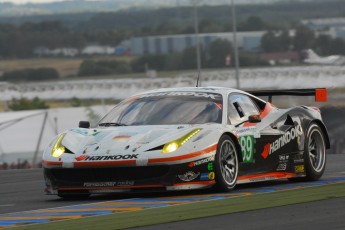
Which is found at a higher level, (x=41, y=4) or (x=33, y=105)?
(x=41, y=4)

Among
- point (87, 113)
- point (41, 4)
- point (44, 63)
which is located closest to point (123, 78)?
point (44, 63)

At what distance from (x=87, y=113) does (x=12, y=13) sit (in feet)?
276

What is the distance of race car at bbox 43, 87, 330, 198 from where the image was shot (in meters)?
11.9

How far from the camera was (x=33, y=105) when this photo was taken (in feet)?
193

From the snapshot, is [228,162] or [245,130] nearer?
[228,162]

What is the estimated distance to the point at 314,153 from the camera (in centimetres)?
1419

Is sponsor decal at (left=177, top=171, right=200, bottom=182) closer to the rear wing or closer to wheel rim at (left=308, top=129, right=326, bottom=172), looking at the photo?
wheel rim at (left=308, top=129, right=326, bottom=172)

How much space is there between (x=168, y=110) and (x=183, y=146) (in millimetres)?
978

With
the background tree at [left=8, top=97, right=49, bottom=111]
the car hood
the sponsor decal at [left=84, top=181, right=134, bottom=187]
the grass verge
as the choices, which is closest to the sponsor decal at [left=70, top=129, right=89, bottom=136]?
the car hood

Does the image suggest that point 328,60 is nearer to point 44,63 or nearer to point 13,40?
point 44,63

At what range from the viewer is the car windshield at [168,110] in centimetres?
1277

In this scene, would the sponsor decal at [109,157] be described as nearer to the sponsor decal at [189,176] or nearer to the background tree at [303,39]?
the sponsor decal at [189,176]

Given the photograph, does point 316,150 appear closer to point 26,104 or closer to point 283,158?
point 283,158

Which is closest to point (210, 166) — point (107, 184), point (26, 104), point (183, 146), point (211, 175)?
point (211, 175)
